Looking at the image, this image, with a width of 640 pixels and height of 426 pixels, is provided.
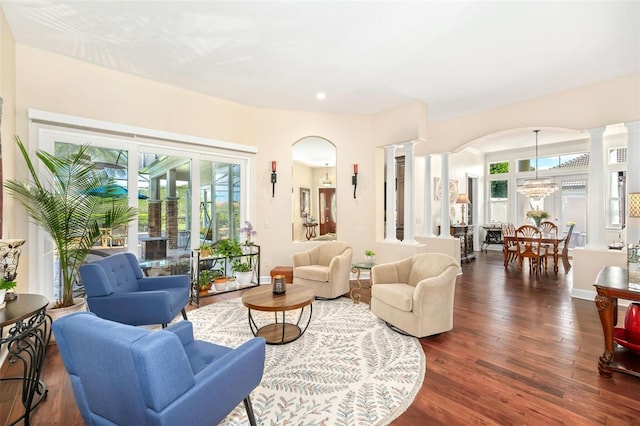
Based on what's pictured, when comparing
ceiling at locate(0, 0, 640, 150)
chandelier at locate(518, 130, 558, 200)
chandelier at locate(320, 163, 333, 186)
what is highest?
ceiling at locate(0, 0, 640, 150)

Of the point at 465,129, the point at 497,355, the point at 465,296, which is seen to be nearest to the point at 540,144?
the point at 465,129

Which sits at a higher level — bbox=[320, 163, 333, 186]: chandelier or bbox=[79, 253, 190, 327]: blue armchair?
bbox=[320, 163, 333, 186]: chandelier

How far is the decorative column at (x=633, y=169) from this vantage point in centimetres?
404

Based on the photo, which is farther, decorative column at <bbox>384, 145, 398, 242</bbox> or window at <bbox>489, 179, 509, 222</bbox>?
window at <bbox>489, 179, 509, 222</bbox>

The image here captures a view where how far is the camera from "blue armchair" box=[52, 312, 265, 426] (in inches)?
45.1

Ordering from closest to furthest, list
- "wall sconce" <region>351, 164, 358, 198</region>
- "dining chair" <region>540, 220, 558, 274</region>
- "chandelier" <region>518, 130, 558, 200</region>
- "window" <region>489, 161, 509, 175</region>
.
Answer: "wall sconce" <region>351, 164, 358, 198</region> < "dining chair" <region>540, 220, 558, 274</region> < "chandelier" <region>518, 130, 558, 200</region> < "window" <region>489, 161, 509, 175</region>

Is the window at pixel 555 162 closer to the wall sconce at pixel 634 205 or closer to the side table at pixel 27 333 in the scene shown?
the wall sconce at pixel 634 205

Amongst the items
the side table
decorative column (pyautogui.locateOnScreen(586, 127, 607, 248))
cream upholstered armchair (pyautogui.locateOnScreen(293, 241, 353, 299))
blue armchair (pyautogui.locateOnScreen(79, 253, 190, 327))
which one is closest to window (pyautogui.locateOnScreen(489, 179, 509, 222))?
decorative column (pyautogui.locateOnScreen(586, 127, 607, 248))

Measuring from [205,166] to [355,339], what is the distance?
361 cm

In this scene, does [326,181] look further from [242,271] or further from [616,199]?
[616,199]

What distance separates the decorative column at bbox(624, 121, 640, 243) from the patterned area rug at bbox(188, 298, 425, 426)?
12.0 ft

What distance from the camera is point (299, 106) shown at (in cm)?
522

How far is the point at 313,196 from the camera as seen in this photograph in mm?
9539

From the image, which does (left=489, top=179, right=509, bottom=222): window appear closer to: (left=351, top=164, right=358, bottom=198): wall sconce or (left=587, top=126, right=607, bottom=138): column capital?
(left=587, top=126, right=607, bottom=138): column capital
